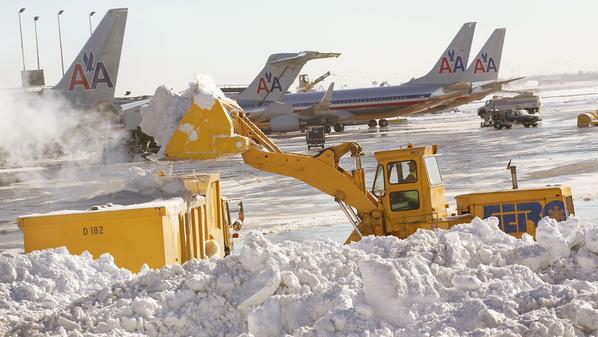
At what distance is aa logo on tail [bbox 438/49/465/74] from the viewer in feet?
265

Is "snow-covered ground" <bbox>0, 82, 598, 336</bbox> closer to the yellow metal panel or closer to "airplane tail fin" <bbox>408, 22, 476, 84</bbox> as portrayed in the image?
the yellow metal panel

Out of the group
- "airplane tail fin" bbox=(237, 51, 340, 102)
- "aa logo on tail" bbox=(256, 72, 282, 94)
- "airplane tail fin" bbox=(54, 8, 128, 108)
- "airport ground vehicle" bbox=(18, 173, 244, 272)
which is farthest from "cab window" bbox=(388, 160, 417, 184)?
"aa logo on tail" bbox=(256, 72, 282, 94)

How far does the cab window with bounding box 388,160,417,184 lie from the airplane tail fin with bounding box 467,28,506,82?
65843 millimetres

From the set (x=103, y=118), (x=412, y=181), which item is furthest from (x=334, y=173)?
(x=103, y=118)

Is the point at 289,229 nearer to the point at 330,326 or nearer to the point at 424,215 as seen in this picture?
the point at 424,215

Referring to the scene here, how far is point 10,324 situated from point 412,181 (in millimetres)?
7928

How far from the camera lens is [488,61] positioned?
83.3m

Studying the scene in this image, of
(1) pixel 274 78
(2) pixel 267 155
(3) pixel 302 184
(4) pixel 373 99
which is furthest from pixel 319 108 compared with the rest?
(2) pixel 267 155

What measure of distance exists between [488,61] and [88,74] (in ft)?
150

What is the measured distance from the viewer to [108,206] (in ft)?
51.0

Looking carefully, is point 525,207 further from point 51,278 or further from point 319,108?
point 319,108

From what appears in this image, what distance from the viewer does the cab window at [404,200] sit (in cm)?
1767

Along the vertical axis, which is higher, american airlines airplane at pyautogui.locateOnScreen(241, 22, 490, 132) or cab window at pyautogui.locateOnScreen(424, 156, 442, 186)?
american airlines airplane at pyautogui.locateOnScreen(241, 22, 490, 132)

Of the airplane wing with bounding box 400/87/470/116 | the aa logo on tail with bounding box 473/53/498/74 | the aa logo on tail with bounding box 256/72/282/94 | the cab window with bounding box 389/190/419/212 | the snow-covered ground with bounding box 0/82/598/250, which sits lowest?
the snow-covered ground with bounding box 0/82/598/250
